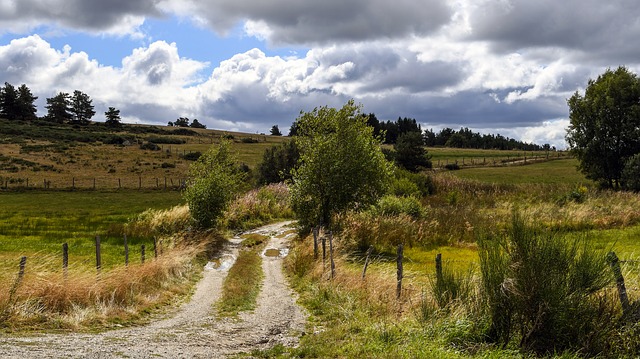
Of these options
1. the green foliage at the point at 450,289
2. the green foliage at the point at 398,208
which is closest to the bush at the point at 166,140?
the green foliage at the point at 398,208

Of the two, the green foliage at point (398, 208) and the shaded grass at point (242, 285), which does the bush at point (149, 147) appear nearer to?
the green foliage at point (398, 208)

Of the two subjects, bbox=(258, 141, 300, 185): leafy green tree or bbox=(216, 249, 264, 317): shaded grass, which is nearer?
bbox=(216, 249, 264, 317): shaded grass

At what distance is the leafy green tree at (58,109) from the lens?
5610 inches

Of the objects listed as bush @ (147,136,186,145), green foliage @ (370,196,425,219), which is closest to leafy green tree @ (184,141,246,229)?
green foliage @ (370,196,425,219)

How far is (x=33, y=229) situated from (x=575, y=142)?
50.5 m

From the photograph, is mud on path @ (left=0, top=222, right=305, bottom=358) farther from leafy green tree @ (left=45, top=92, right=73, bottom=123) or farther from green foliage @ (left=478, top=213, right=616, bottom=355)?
leafy green tree @ (left=45, top=92, right=73, bottom=123)

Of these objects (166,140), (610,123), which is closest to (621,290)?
(610,123)

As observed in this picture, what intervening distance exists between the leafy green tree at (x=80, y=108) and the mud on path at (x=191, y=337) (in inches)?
5806

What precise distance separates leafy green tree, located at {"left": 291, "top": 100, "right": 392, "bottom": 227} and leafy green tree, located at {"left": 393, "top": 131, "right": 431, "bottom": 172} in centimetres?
4595

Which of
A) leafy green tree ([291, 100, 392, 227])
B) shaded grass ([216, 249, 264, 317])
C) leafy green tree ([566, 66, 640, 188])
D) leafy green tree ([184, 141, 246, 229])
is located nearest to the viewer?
shaded grass ([216, 249, 264, 317])

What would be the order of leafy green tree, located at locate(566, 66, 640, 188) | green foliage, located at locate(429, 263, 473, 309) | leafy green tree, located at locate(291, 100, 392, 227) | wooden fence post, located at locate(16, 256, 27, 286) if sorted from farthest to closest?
leafy green tree, located at locate(566, 66, 640, 188) → leafy green tree, located at locate(291, 100, 392, 227) → wooden fence post, located at locate(16, 256, 27, 286) → green foliage, located at locate(429, 263, 473, 309)

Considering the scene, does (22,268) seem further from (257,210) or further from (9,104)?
(9,104)

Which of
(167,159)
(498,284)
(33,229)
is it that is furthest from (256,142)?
(498,284)

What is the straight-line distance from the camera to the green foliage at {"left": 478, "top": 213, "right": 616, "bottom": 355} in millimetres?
7836
